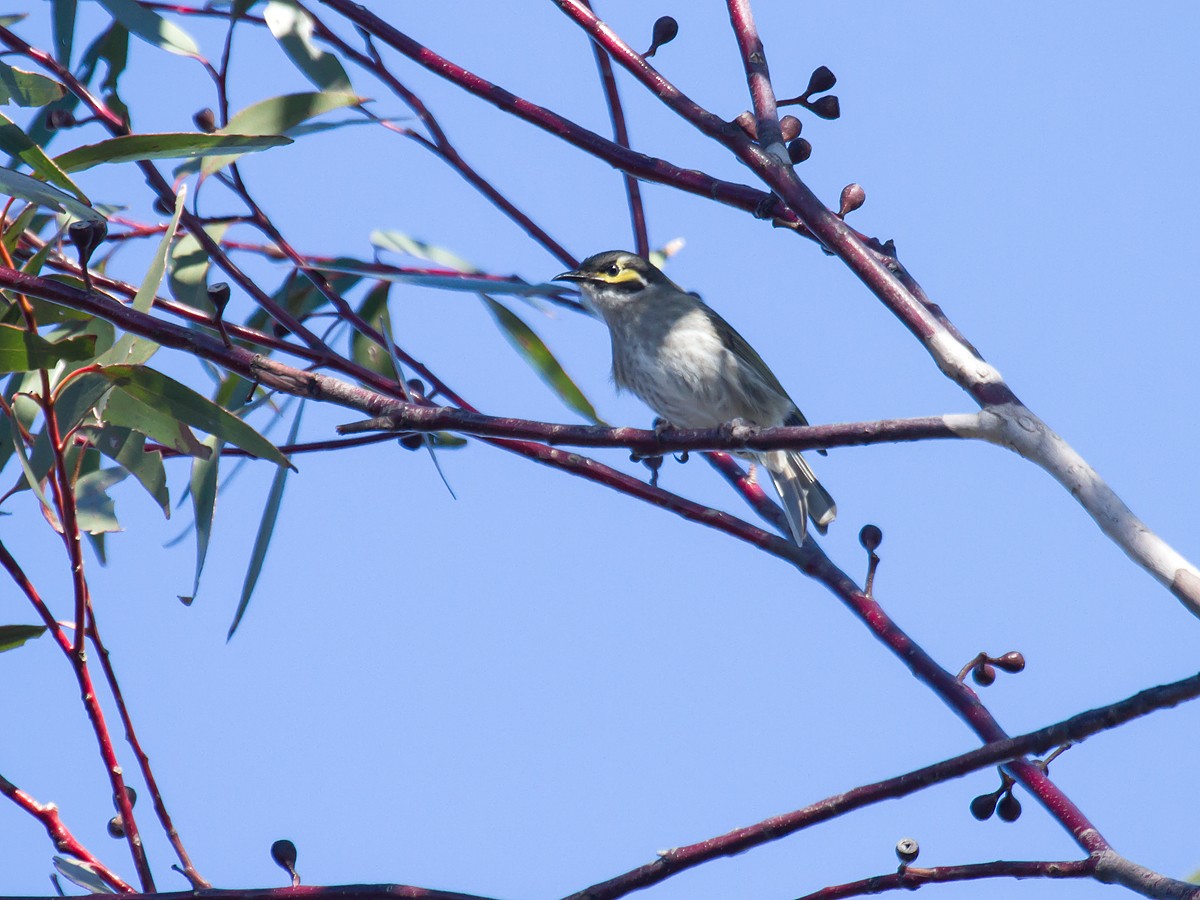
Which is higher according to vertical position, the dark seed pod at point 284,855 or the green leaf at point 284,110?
the green leaf at point 284,110

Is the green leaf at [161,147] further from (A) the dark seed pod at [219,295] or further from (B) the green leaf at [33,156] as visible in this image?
(A) the dark seed pod at [219,295]

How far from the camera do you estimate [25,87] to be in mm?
2662

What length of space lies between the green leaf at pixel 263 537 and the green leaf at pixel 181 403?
0.41 metres

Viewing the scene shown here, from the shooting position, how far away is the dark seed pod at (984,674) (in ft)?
8.05

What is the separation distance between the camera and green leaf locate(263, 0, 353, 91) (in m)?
3.14

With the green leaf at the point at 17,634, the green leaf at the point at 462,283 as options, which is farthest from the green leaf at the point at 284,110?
the green leaf at the point at 17,634

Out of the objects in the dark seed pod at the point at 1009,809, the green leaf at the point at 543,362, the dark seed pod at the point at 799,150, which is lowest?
the dark seed pod at the point at 1009,809

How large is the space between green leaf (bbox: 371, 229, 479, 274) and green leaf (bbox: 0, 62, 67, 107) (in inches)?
43.9

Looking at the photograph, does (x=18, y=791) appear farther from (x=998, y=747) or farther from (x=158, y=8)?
(x=158, y=8)

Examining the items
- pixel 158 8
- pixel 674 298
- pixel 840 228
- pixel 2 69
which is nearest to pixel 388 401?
pixel 840 228

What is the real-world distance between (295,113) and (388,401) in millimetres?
1223

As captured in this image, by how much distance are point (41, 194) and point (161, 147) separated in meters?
0.31

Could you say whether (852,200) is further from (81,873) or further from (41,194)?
(81,873)

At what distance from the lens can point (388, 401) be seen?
6.88 ft
